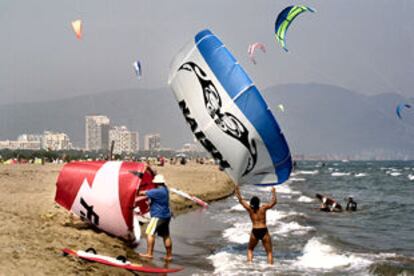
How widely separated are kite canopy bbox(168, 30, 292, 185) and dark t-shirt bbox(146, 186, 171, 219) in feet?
5.55

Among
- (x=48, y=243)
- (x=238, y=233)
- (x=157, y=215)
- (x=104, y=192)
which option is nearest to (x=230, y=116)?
(x=157, y=215)

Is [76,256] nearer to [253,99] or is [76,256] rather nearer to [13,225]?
[13,225]

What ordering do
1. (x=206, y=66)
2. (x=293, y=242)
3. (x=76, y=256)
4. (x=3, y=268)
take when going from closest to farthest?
1. (x=3, y=268)
2. (x=76, y=256)
3. (x=206, y=66)
4. (x=293, y=242)

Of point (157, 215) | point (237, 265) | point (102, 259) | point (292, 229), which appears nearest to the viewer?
point (102, 259)

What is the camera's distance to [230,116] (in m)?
10.2

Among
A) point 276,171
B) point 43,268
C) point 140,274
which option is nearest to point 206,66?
point 276,171

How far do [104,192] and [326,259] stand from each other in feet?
15.3

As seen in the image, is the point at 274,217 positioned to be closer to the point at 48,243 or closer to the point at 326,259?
the point at 326,259

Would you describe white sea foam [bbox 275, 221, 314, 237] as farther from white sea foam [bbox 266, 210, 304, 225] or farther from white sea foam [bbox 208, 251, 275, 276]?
white sea foam [bbox 208, 251, 275, 276]

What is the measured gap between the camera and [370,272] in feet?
32.3

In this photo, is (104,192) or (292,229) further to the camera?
(292,229)

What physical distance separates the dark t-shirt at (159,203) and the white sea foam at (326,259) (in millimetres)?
2787

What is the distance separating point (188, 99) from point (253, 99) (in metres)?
1.72

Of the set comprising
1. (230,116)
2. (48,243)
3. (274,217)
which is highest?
(230,116)
